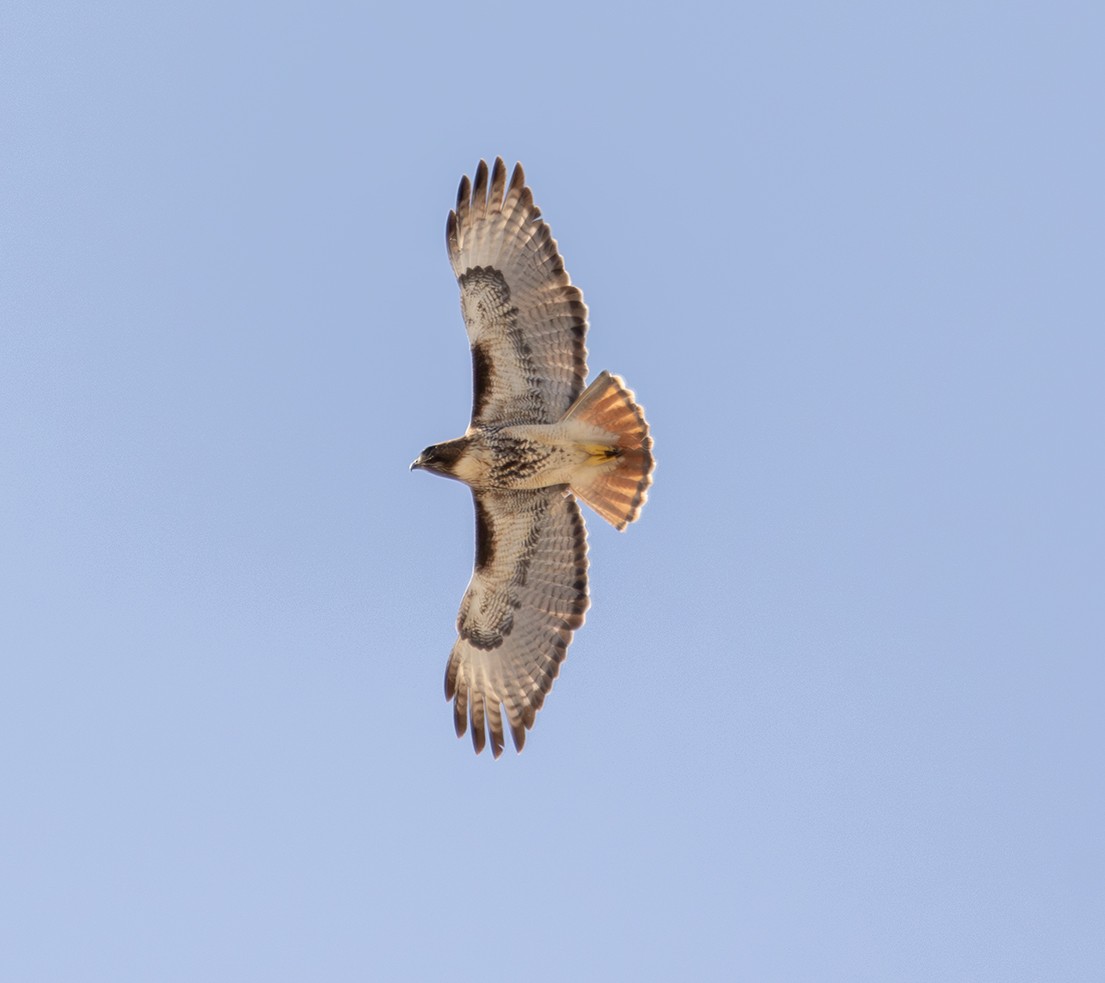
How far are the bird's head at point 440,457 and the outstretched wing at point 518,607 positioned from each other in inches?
20.4

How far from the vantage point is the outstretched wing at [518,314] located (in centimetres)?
1318

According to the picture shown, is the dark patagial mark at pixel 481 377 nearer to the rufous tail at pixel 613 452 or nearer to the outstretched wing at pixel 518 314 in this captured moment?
the outstretched wing at pixel 518 314

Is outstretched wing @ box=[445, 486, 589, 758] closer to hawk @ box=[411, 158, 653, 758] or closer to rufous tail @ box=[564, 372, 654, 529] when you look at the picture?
hawk @ box=[411, 158, 653, 758]

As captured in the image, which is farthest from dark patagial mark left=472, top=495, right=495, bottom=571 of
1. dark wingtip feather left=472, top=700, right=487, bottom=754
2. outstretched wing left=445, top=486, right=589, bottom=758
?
dark wingtip feather left=472, top=700, right=487, bottom=754

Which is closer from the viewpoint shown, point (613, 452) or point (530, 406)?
point (613, 452)

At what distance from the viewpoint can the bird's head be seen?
519 inches

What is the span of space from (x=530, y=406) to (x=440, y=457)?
749mm

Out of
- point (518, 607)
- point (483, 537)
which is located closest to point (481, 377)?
point (483, 537)

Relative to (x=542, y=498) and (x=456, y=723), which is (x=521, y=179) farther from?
(x=456, y=723)

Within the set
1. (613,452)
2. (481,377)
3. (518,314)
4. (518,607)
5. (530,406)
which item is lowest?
(518,607)

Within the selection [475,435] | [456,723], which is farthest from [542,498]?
[456,723]

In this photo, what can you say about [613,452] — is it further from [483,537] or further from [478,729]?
[478,729]

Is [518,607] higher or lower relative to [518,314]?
lower

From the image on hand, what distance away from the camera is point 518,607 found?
45.9 feet
